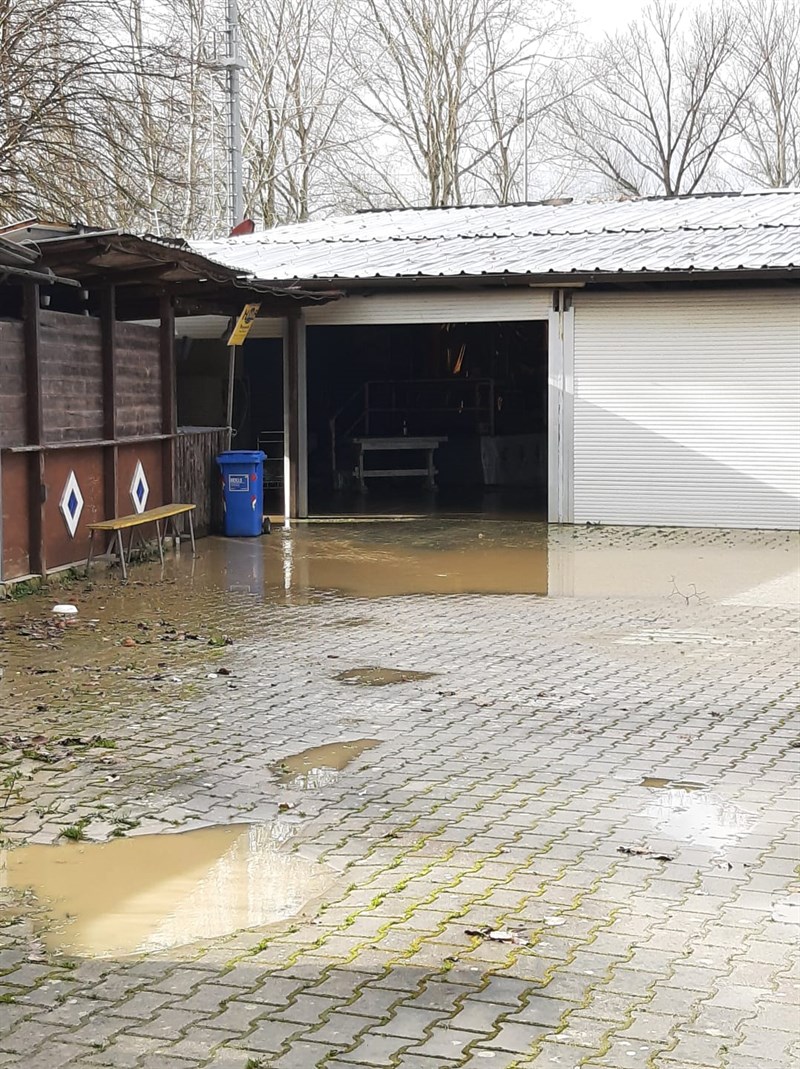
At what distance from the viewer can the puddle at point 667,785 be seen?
661 cm

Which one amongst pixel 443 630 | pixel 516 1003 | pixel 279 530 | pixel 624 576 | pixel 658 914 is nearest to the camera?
pixel 516 1003

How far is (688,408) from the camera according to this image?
61.0ft

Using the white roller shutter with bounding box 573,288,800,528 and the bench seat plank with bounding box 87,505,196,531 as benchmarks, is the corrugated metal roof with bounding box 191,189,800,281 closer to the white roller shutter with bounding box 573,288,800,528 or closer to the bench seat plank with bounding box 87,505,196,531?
the white roller shutter with bounding box 573,288,800,528

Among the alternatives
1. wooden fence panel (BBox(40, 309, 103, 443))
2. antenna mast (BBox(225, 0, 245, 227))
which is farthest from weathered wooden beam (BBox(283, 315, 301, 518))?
antenna mast (BBox(225, 0, 245, 227))

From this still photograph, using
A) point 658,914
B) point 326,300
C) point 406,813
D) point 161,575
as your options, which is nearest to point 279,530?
point 326,300

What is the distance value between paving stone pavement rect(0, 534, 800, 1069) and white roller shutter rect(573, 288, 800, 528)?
8475mm

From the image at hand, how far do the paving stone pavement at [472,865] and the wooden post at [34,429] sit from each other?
407cm

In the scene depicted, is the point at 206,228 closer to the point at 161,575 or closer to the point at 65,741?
the point at 161,575

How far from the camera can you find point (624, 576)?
46.8 ft

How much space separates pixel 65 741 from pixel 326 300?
12751 mm

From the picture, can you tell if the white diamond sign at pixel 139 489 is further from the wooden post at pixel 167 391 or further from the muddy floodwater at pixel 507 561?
the muddy floodwater at pixel 507 561

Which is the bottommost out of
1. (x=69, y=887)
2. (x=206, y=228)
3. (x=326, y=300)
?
(x=69, y=887)

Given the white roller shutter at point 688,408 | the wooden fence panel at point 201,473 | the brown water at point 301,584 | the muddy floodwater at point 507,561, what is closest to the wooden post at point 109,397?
the brown water at point 301,584

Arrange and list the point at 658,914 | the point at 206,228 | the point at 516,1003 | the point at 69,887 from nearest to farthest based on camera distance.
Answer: the point at 516,1003 < the point at 658,914 < the point at 69,887 < the point at 206,228
